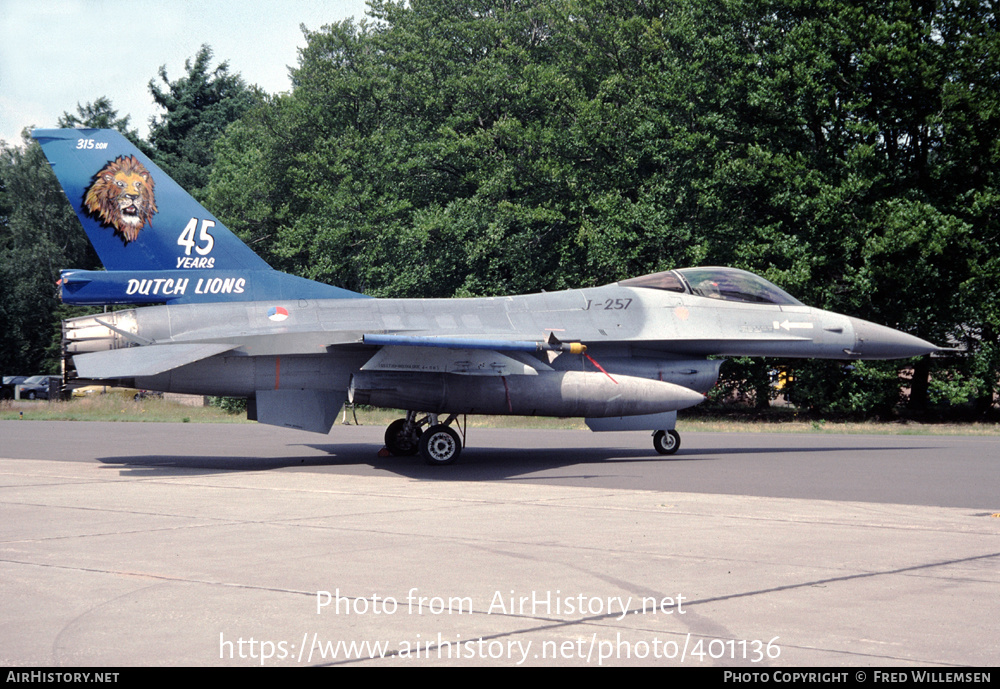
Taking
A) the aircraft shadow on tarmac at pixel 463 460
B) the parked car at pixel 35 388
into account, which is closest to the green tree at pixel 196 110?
the parked car at pixel 35 388

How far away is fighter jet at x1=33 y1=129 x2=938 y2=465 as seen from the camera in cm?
1433

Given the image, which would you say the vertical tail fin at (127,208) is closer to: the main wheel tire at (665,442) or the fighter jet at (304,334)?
the fighter jet at (304,334)

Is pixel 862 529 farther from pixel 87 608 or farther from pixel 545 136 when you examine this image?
pixel 545 136

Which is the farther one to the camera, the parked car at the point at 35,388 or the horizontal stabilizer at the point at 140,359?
the parked car at the point at 35,388

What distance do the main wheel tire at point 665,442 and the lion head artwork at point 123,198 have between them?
31.0 feet

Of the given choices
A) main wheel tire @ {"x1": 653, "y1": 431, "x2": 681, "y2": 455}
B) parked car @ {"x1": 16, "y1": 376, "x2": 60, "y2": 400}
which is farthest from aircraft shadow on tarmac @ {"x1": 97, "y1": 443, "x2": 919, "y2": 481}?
parked car @ {"x1": 16, "y1": 376, "x2": 60, "y2": 400}

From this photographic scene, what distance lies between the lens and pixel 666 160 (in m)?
35.5

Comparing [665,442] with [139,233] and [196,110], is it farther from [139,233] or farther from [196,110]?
[196,110]

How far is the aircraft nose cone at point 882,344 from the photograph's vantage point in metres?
17.2

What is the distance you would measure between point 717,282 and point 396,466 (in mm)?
6623

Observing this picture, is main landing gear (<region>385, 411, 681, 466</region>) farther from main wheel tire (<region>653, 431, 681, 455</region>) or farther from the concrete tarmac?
the concrete tarmac

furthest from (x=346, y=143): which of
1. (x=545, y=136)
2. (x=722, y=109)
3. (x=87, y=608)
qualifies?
(x=87, y=608)

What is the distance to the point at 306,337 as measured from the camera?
14.5 m

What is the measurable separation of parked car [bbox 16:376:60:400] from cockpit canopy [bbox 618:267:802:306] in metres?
53.8
